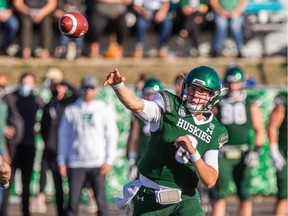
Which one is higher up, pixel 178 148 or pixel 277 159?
pixel 178 148

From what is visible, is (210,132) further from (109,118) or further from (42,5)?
(42,5)

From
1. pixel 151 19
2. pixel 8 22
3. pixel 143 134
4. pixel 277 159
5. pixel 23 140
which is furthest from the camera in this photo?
pixel 151 19

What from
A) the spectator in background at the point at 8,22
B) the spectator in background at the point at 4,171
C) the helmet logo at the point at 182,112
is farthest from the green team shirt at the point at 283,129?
the spectator in background at the point at 8,22

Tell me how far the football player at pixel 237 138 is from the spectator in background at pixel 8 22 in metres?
7.89

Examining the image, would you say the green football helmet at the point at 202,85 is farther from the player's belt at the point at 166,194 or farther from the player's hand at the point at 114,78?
the player's hand at the point at 114,78

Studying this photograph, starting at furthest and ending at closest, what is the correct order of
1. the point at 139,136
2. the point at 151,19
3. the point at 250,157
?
1. the point at 151,19
2. the point at 139,136
3. the point at 250,157

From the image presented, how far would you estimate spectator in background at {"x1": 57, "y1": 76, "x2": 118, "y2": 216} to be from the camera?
12766 millimetres

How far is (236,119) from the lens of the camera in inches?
501

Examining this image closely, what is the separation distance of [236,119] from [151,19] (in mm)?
7930

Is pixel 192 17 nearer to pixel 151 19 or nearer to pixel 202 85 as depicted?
pixel 151 19

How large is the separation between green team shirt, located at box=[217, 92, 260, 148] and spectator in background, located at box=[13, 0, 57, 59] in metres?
7.76

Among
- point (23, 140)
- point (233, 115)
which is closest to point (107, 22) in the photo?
point (23, 140)

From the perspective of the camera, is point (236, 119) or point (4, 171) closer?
point (4, 171)

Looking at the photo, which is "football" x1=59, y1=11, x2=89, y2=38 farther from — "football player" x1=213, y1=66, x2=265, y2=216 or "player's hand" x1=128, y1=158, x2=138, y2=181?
"player's hand" x1=128, y1=158, x2=138, y2=181
